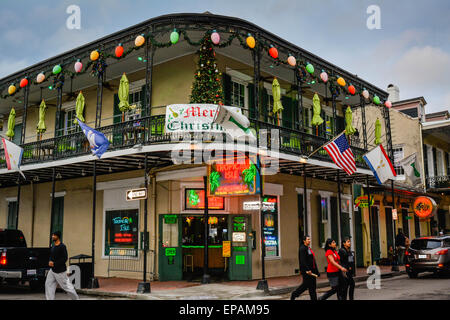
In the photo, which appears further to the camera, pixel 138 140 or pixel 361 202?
pixel 361 202

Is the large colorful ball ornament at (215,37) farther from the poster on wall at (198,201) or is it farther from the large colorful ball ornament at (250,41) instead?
the poster on wall at (198,201)

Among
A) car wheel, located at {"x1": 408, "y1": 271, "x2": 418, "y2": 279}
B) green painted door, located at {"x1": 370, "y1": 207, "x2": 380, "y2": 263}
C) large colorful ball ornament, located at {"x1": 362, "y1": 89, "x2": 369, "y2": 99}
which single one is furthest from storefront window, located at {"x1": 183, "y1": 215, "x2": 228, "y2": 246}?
green painted door, located at {"x1": 370, "y1": 207, "x2": 380, "y2": 263}

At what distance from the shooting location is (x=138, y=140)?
13.5m

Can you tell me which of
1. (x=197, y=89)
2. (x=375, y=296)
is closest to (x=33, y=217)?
(x=197, y=89)

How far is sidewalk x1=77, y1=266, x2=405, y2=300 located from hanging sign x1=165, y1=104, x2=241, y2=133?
4511 mm

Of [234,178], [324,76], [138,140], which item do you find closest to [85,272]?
[138,140]

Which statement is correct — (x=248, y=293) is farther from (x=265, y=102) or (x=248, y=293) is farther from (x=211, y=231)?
(x=265, y=102)

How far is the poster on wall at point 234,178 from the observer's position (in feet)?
44.4

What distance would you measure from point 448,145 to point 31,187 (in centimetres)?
2595

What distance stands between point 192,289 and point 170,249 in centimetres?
225

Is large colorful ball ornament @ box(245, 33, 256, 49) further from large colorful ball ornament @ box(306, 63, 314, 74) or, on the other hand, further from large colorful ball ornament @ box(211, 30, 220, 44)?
large colorful ball ornament @ box(306, 63, 314, 74)

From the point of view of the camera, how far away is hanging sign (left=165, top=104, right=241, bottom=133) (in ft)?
42.1

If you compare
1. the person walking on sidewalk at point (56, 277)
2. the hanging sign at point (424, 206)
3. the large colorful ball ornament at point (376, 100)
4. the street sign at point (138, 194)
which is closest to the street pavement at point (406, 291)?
the street sign at point (138, 194)
